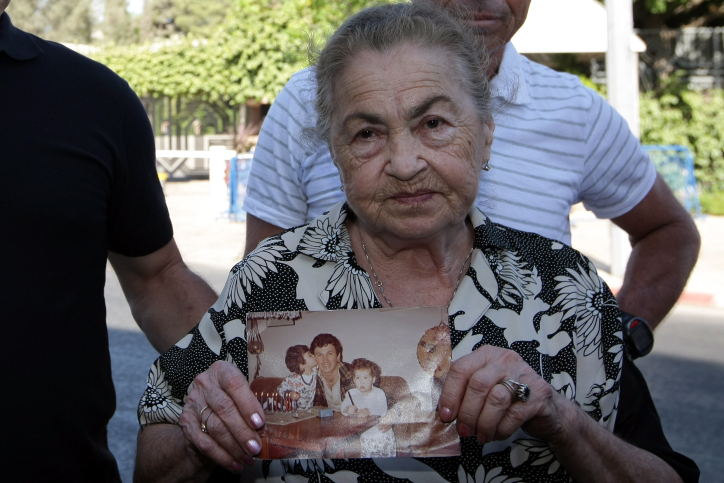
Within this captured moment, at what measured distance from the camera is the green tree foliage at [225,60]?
19.5 m

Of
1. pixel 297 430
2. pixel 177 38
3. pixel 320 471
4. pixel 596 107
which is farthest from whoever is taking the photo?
pixel 177 38

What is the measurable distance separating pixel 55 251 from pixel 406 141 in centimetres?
90

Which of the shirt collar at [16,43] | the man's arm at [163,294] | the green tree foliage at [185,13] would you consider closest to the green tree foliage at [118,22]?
the green tree foliage at [185,13]

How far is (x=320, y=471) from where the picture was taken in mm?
1729

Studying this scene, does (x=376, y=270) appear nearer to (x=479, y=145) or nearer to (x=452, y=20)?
(x=479, y=145)

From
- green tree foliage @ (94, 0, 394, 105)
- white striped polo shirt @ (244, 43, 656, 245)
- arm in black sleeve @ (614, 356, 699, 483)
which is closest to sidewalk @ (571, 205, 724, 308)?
white striped polo shirt @ (244, 43, 656, 245)

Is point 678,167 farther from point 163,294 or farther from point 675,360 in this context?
point 163,294

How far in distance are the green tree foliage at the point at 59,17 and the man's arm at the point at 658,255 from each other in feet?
191

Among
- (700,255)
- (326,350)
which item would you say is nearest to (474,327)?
(326,350)

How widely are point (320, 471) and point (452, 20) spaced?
1145 mm

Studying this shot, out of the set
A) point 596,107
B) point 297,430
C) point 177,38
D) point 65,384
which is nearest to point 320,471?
point 297,430

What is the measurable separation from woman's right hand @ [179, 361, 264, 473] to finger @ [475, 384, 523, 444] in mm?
436

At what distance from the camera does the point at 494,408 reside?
1.50 m

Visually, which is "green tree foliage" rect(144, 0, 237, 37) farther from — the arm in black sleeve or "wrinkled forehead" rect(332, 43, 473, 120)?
the arm in black sleeve
